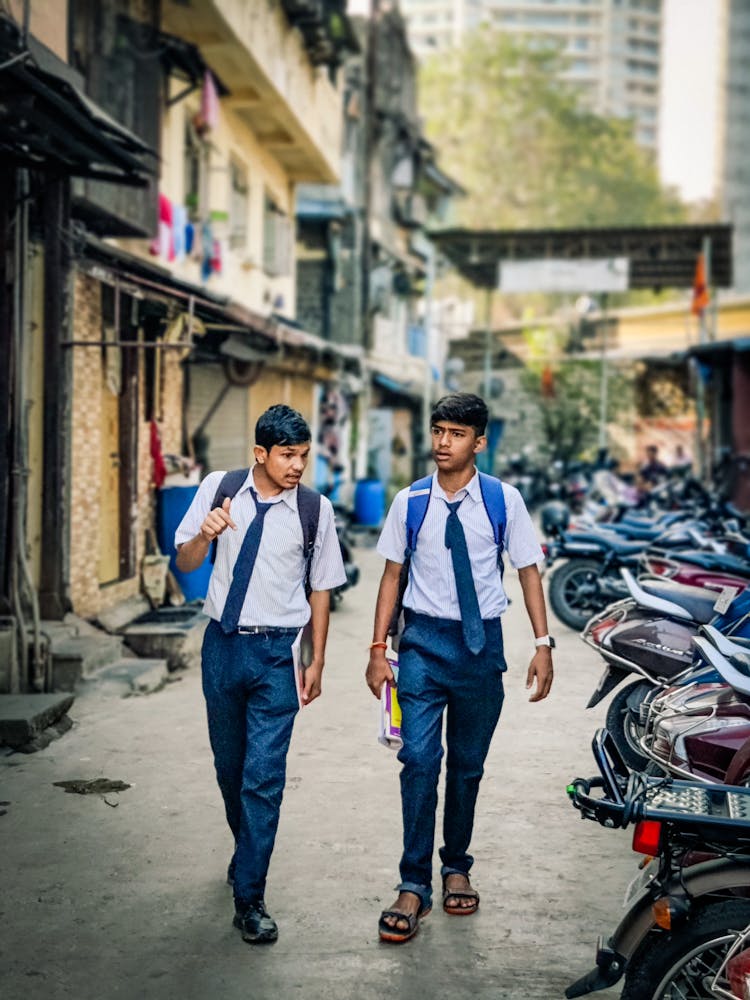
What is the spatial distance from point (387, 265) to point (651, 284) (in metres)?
6.49

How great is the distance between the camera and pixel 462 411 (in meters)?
4.52

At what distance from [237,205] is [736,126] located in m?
40.7

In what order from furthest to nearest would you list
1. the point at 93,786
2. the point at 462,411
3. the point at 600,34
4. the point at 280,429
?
the point at 600,34 → the point at 93,786 → the point at 462,411 → the point at 280,429

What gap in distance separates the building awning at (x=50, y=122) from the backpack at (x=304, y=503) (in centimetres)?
269

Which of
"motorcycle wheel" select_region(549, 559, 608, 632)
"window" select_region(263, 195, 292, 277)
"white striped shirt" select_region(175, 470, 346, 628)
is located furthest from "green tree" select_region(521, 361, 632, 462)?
"white striped shirt" select_region(175, 470, 346, 628)

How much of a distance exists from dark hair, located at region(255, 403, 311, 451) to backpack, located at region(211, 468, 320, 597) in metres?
0.16

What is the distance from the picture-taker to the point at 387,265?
31672 millimetres

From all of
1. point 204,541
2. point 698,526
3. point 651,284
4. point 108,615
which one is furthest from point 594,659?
point 651,284

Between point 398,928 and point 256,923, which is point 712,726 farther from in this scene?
point 256,923

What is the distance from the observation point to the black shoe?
4250mm

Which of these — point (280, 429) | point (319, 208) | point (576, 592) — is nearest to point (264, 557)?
point (280, 429)

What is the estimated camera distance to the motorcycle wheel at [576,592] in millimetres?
11430

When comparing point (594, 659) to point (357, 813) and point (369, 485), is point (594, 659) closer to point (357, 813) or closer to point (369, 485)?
point (357, 813)

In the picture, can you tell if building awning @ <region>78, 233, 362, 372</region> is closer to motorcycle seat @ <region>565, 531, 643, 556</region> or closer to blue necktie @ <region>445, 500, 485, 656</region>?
motorcycle seat @ <region>565, 531, 643, 556</region>
